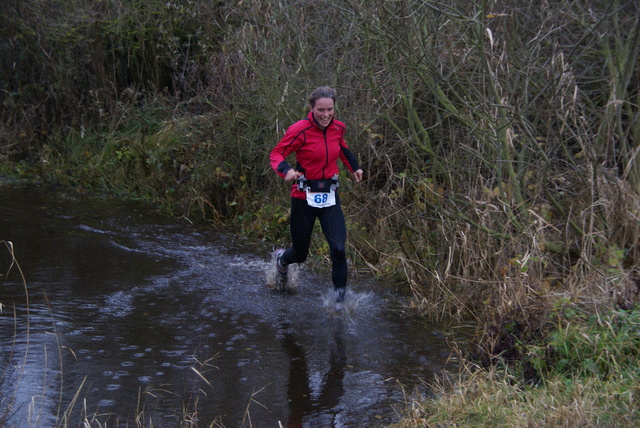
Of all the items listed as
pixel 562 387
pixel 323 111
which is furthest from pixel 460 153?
pixel 562 387

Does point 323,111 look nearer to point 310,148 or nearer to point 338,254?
point 310,148

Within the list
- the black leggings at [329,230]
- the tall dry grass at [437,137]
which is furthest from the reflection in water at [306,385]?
the tall dry grass at [437,137]

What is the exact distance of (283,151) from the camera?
6.39 metres

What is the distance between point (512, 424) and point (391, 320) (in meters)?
2.65

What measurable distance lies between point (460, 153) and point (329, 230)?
1817 millimetres

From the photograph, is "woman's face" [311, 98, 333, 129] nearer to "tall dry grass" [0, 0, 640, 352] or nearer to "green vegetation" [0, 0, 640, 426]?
"green vegetation" [0, 0, 640, 426]

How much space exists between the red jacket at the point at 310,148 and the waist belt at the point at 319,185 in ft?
0.11

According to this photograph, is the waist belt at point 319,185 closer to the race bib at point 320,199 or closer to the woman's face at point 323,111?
the race bib at point 320,199

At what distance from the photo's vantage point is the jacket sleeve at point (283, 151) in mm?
6297

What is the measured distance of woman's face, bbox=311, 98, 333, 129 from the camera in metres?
6.11

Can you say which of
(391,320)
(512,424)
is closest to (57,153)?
(391,320)

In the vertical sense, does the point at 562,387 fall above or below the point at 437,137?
below

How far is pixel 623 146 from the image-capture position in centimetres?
671

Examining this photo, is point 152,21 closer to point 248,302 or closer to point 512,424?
point 248,302
